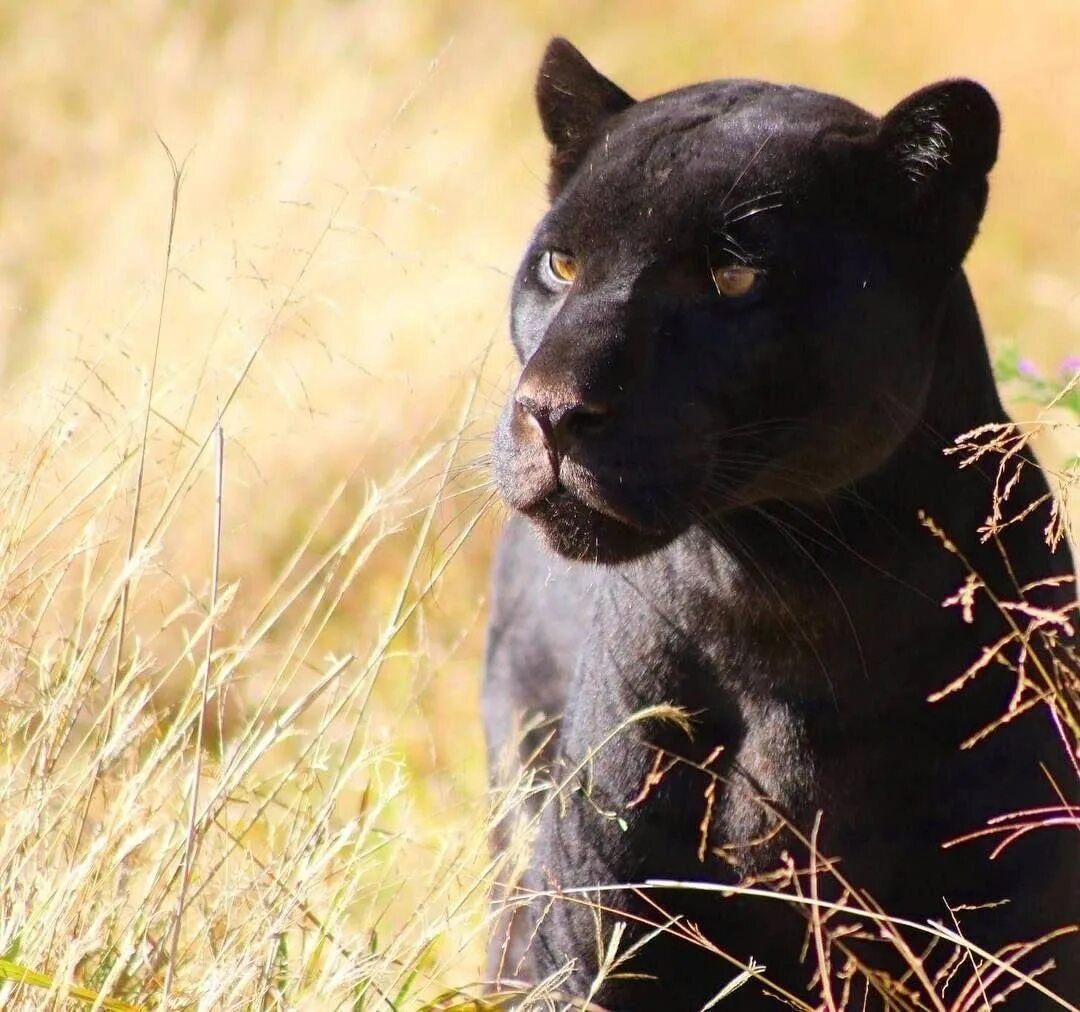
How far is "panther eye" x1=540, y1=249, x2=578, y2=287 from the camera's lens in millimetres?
3012

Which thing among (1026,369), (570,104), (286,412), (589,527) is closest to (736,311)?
(589,527)

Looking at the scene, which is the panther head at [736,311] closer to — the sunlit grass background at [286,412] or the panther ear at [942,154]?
the panther ear at [942,154]

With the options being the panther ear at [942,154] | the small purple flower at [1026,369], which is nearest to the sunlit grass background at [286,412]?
the panther ear at [942,154]

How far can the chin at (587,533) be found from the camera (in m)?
2.78

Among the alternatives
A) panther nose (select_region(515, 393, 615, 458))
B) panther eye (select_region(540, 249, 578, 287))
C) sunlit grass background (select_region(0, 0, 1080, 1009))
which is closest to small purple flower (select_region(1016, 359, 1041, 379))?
sunlit grass background (select_region(0, 0, 1080, 1009))

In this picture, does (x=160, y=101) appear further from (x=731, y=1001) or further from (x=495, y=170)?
(x=731, y=1001)

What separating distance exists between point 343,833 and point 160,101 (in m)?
6.41

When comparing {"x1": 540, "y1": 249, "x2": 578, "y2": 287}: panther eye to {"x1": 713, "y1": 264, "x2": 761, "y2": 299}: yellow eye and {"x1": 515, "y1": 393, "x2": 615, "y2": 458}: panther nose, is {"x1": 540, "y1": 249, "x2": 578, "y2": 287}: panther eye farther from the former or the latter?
{"x1": 515, "y1": 393, "x2": 615, "y2": 458}: panther nose

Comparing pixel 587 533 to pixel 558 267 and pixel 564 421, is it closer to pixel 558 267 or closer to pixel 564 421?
pixel 564 421

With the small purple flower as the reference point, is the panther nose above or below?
below

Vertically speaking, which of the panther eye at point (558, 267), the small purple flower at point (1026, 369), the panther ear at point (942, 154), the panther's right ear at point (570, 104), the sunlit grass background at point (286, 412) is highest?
the panther ear at point (942, 154)

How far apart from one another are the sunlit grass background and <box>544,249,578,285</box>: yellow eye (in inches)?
10.8

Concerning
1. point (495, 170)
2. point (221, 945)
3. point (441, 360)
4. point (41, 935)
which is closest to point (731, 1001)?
point (221, 945)

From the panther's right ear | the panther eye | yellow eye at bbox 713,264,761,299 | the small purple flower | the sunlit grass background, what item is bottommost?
the sunlit grass background
